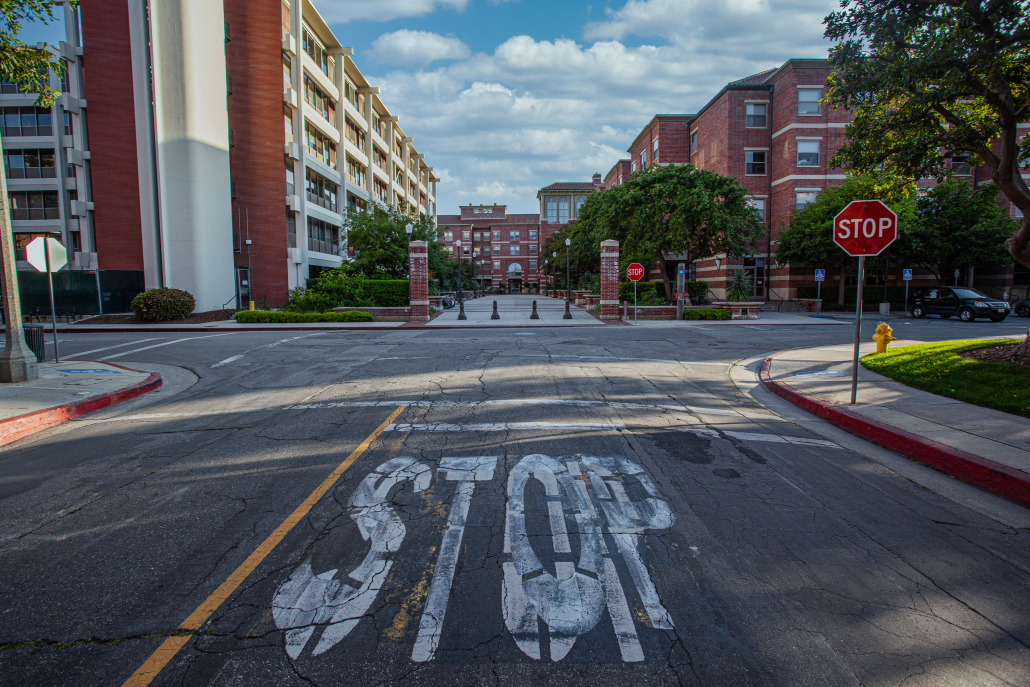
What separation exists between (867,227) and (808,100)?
3218 cm

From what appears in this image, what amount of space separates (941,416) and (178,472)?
9.36 m

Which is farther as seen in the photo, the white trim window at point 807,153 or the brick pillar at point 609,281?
the white trim window at point 807,153

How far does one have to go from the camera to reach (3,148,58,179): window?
3647cm

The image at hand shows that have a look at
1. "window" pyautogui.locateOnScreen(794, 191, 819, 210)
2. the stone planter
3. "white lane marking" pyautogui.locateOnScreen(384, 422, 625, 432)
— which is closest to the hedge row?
the stone planter

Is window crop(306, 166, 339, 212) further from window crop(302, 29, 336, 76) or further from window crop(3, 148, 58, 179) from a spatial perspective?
window crop(3, 148, 58, 179)

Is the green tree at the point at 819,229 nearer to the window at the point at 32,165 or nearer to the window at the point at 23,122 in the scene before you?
the window at the point at 32,165

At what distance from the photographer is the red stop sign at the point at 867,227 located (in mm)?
8008

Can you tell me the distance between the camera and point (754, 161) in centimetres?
3703

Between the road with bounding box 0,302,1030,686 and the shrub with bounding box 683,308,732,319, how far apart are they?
2115cm

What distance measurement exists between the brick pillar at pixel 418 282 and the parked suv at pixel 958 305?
27.0 m

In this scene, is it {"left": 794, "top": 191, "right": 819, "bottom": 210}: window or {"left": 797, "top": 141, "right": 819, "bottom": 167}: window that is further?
{"left": 794, "top": 191, "right": 819, "bottom": 210}: window

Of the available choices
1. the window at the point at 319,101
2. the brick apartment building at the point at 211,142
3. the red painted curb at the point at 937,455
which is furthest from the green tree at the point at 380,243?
the red painted curb at the point at 937,455

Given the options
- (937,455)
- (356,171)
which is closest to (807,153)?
(356,171)

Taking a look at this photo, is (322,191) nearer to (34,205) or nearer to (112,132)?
(112,132)
